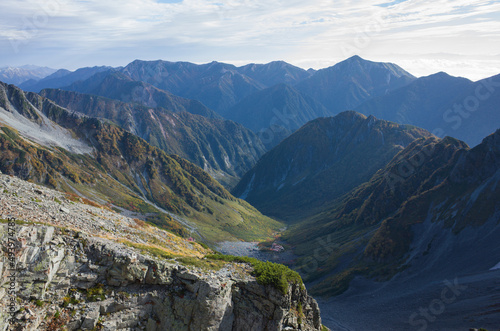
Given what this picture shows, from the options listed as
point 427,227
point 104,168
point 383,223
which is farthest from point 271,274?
point 104,168

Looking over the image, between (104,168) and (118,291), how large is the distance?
509ft

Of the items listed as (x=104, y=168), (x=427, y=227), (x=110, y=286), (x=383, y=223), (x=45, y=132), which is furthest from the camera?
(x=45, y=132)

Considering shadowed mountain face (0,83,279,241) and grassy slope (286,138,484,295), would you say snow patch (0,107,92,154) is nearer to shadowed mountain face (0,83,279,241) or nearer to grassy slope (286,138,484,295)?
shadowed mountain face (0,83,279,241)

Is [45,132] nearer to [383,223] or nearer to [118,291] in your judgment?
[118,291]

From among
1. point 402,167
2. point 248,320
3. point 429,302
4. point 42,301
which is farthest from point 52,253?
point 402,167

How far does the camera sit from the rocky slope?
2133 centimetres

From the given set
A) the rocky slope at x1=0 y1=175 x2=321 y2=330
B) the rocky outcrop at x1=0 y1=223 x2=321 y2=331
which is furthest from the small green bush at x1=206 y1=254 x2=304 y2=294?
the rocky outcrop at x1=0 y1=223 x2=321 y2=331

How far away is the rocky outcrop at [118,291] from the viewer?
21312 millimetres

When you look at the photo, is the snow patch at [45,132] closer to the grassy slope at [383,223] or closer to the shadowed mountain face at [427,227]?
the grassy slope at [383,223]

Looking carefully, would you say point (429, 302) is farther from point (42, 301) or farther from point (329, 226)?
point (329, 226)

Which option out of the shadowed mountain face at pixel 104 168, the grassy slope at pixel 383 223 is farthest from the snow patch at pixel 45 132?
the grassy slope at pixel 383 223

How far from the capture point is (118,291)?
24938 millimetres

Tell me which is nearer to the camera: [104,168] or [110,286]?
[110,286]

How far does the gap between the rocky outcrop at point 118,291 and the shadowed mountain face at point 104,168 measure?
10453 cm
